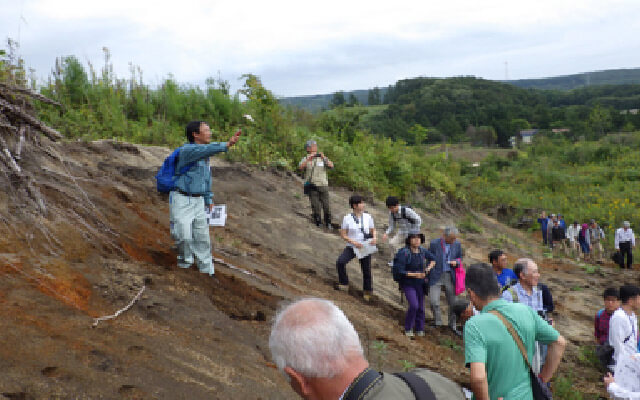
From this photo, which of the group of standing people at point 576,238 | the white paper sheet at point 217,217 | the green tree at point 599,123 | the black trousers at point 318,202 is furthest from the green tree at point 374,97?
the white paper sheet at point 217,217

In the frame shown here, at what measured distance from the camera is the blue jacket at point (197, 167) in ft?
15.7

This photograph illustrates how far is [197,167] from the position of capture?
5.11 m

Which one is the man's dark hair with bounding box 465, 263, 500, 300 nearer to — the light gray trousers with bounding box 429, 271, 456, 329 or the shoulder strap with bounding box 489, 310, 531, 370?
the shoulder strap with bounding box 489, 310, 531, 370

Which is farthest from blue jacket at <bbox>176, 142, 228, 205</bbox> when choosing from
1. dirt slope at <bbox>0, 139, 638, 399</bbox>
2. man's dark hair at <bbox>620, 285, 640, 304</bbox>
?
man's dark hair at <bbox>620, 285, 640, 304</bbox>

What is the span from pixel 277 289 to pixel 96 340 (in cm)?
280

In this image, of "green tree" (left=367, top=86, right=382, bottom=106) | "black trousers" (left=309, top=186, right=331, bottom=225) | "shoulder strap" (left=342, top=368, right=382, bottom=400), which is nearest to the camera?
"shoulder strap" (left=342, top=368, right=382, bottom=400)

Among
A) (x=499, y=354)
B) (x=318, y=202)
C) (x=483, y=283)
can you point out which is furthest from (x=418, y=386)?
(x=318, y=202)

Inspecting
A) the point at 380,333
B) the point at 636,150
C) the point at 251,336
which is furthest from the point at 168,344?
the point at 636,150

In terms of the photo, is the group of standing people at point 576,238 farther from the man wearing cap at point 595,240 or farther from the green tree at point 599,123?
the green tree at point 599,123

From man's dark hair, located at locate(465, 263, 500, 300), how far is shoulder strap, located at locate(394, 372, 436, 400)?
4.51 feet

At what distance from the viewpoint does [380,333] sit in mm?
5926

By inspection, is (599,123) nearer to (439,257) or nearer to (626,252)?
(626,252)

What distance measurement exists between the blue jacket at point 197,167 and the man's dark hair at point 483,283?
8.98ft

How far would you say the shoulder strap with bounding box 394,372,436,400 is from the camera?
65.2 inches
